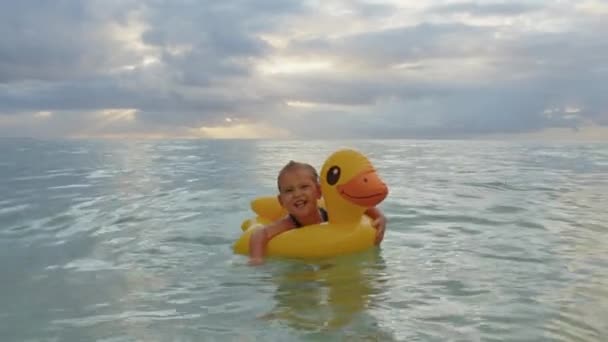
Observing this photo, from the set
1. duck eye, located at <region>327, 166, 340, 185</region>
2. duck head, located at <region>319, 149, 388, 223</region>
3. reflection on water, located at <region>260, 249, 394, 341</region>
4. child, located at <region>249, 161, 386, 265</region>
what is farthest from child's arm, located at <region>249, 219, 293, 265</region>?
duck eye, located at <region>327, 166, 340, 185</region>

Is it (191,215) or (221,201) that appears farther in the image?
(221,201)

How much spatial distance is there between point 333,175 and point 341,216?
0.41 metres

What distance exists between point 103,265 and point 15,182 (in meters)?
9.77

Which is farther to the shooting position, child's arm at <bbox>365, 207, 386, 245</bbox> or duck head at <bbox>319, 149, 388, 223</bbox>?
child's arm at <bbox>365, 207, 386, 245</bbox>

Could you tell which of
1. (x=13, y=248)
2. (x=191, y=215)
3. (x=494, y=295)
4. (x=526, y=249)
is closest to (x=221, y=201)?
(x=191, y=215)

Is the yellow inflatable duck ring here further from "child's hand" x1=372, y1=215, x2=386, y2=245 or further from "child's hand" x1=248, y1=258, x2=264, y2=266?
"child's hand" x1=248, y1=258, x2=264, y2=266

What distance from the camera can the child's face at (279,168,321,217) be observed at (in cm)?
566

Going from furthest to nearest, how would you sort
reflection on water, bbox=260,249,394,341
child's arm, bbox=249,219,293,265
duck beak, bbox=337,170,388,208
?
child's arm, bbox=249,219,293,265 < duck beak, bbox=337,170,388,208 < reflection on water, bbox=260,249,394,341

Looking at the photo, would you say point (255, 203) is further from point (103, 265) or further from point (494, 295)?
point (494, 295)

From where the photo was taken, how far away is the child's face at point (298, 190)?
566 centimetres

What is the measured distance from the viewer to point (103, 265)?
18.3 feet

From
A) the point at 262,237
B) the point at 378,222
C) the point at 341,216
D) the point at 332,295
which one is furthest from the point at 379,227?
the point at 332,295

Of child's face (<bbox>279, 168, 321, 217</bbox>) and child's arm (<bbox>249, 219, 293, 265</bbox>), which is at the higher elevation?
child's face (<bbox>279, 168, 321, 217</bbox>)

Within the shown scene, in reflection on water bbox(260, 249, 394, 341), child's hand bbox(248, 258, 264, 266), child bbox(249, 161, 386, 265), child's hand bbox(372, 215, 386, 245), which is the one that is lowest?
reflection on water bbox(260, 249, 394, 341)
